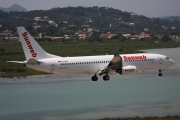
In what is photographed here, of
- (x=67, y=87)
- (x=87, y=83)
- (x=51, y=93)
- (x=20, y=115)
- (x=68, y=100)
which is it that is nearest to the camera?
(x=20, y=115)

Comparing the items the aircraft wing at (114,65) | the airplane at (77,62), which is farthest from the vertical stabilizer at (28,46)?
the aircraft wing at (114,65)

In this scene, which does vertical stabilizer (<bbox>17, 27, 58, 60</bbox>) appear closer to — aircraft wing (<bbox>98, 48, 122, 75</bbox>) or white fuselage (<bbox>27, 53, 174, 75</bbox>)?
white fuselage (<bbox>27, 53, 174, 75</bbox>)

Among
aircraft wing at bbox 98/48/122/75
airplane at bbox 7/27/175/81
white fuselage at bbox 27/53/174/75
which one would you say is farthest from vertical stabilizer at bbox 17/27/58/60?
aircraft wing at bbox 98/48/122/75

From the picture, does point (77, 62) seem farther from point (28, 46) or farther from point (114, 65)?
point (28, 46)

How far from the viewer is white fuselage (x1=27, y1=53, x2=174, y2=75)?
77562 millimetres

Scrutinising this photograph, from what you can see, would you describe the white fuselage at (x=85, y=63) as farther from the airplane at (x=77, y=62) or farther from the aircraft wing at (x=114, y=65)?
the aircraft wing at (x=114, y=65)

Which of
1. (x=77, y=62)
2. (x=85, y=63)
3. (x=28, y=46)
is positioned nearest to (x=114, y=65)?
(x=85, y=63)

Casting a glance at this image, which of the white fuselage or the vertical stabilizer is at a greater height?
the vertical stabilizer

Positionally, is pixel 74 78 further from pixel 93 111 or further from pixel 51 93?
pixel 93 111

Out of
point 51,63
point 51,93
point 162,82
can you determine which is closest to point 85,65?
point 51,63

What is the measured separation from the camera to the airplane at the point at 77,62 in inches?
3039

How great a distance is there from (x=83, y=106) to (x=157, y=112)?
1222 cm

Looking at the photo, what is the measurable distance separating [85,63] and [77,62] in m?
1.32

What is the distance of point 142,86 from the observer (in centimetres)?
9612
